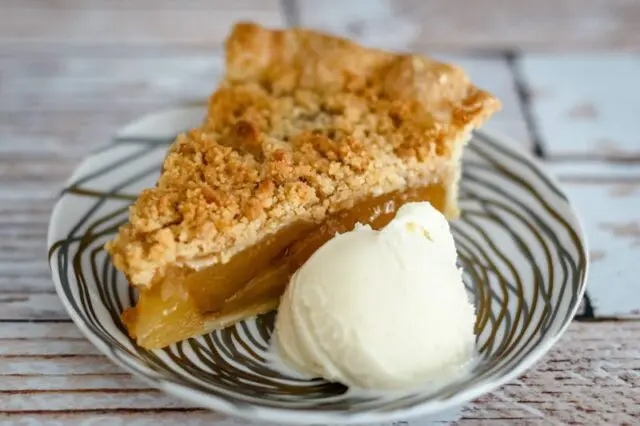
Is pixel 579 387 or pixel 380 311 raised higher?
pixel 579 387

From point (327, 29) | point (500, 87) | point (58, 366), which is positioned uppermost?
point (500, 87)

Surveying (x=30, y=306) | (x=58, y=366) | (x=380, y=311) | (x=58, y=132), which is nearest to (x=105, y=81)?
(x=58, y=132)

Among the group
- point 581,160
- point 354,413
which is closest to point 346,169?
point 354,413

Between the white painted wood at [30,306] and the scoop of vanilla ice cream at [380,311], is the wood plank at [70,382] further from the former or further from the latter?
the scoop of vanilla ice cream at [380,311]

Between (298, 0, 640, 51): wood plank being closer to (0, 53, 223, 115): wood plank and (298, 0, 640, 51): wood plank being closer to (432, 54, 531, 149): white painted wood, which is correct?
(432, 54, 531, 149): white painted wood

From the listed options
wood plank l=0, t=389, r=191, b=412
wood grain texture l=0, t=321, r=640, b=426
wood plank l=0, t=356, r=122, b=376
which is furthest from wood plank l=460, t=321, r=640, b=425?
wood plank l=0, t=356, r=122, b=376

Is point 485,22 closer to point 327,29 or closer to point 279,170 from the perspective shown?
point 327,29

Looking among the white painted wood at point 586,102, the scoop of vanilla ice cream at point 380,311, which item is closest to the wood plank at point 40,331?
the scoop of vanilla ice cream at point 380,311

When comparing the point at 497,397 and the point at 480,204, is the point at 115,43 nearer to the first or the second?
the point at 480,204
